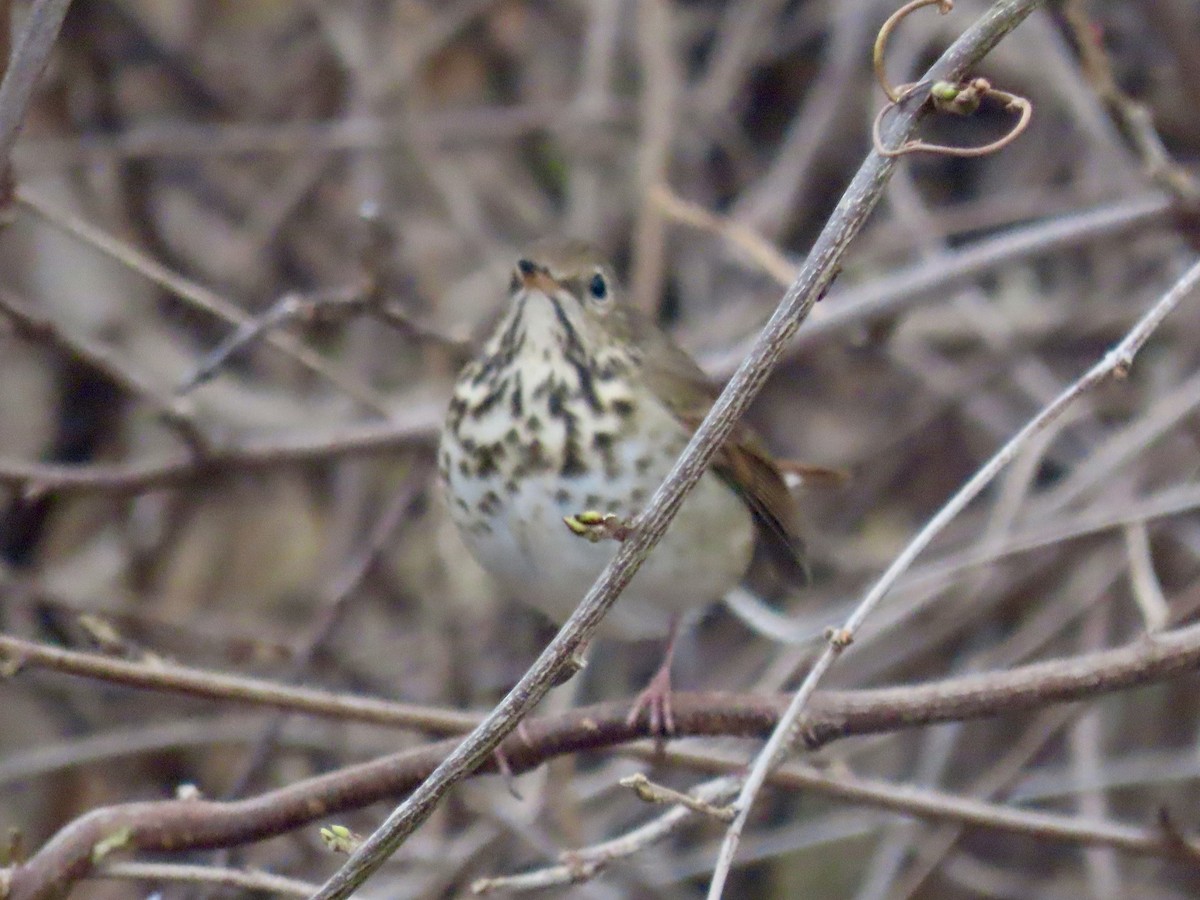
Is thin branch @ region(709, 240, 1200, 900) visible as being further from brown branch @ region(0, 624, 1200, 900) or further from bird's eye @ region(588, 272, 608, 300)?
bird's eye @ region(588, 272, 608, 300)

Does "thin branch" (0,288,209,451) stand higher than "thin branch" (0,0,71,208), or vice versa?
"thin branch" (0,288,209,451)

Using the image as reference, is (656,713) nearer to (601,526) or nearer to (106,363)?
(601,526)

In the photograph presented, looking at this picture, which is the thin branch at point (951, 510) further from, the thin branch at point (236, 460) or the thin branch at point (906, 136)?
the thin branch at point (236, 460)

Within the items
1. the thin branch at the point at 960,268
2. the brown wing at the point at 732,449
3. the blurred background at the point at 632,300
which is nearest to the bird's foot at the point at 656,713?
the brown wing at the point at 732,449

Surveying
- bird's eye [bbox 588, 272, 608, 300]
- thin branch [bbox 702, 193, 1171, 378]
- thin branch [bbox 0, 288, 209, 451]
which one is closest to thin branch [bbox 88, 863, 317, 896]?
thin branch [bbox 0, 288, 209, 451]

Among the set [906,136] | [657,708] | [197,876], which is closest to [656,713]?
[657,708]

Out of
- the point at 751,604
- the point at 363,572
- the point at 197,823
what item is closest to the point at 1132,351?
the point at 197,823
